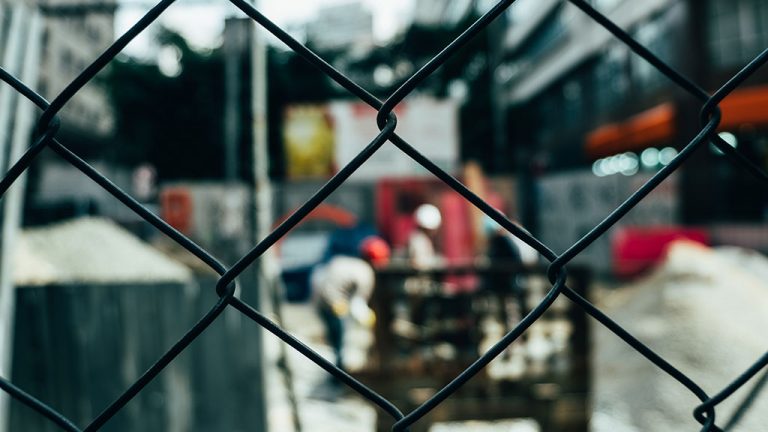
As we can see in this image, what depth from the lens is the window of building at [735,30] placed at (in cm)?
1573

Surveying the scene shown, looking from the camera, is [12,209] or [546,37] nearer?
[12,209]

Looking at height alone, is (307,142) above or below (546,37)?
below

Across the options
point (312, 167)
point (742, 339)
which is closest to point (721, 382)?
point (742, 339)

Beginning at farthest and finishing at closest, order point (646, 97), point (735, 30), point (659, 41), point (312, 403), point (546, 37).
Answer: point (546, 37) < point (646, 97) < point (659, 41) < point (735, 30) < point (312, 403)

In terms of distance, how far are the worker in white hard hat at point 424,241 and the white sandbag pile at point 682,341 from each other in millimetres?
1734

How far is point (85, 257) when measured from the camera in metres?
4.30

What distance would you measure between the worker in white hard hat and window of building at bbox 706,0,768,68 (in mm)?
12752

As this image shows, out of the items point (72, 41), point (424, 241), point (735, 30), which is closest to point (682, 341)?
point (424, 241)

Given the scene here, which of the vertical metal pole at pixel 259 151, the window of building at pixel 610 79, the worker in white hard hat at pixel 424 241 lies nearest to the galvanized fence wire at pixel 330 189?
the vertical metal pole at pixel 259 151

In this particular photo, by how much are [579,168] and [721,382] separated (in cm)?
2622

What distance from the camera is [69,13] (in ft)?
14.6

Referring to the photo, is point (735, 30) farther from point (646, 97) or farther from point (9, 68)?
point (9, 68)

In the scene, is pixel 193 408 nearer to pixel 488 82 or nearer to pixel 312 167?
pixel 312 167

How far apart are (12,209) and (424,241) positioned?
13.1 ft
